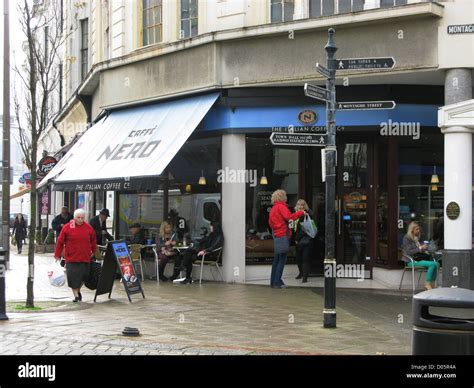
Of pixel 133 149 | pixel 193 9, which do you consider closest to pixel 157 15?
pixel 193 9

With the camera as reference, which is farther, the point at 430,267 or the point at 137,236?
the point at 137,236

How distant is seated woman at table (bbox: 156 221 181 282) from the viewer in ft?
56.2

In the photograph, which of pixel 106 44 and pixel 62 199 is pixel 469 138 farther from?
pixel 62 199

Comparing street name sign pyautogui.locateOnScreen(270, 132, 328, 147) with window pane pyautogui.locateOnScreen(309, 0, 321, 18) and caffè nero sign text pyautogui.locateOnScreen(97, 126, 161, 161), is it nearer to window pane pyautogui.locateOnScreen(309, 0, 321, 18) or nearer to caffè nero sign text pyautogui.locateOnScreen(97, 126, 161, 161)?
window pane pyautogui.locateOnScreen(309, 0, 321, 18)

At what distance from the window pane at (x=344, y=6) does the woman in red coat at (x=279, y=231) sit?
4.11 metres

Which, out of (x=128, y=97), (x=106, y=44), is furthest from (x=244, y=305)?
(x=106, y=44)

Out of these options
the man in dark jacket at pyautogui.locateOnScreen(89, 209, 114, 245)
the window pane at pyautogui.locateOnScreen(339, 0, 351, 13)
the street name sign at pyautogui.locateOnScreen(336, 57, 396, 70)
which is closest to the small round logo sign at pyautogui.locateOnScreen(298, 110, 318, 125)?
the window pane at pyautogui.locateOnScreen(339, 0, 351, 13)

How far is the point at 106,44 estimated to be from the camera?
73.4 feet

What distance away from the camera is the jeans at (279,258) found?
1541 centimetres

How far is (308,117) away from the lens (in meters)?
16.3

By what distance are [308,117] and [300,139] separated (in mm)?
5195

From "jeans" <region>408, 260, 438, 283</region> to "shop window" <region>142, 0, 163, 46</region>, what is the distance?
8.67 m

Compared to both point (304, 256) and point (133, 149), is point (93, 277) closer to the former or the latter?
point (133, 149)
